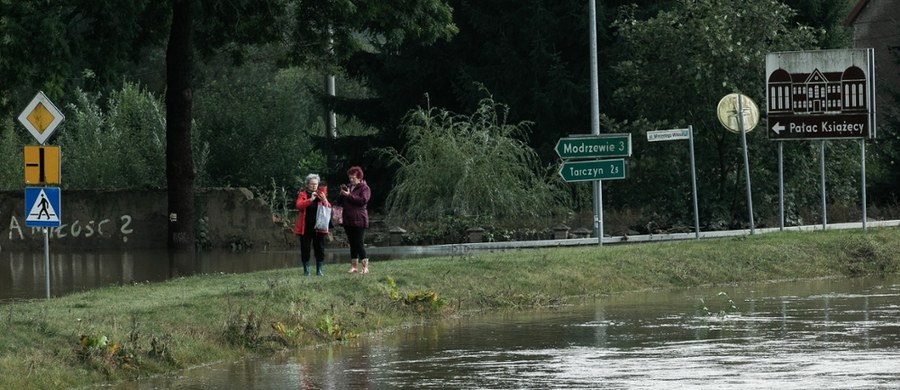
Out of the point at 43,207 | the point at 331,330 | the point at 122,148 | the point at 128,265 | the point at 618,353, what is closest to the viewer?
the point at 618,353

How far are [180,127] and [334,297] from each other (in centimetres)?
1349

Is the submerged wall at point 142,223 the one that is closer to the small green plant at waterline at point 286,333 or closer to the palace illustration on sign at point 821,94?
the palace illustration on sign at point 821,94

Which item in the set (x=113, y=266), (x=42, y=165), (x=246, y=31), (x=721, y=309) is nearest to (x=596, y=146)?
(x=721, y=309)

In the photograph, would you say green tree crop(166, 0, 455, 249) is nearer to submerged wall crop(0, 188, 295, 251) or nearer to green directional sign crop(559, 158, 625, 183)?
submerged wall crop(0, 188, 295, 251)

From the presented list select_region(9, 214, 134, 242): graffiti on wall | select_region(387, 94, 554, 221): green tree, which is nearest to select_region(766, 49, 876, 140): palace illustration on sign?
select_region(387, 94, 554, 221): green tree

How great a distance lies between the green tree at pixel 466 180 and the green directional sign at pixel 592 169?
749cm

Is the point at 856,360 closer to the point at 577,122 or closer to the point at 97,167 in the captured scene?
the point at 97,167

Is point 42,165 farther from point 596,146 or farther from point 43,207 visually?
point 596,146

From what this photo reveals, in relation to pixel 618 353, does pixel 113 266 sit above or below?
above

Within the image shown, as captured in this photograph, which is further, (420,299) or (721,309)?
(721,309)

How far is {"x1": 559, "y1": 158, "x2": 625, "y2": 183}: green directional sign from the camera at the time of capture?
29672 mm

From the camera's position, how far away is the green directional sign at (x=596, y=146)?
96.9 feet

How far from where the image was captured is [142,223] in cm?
3675

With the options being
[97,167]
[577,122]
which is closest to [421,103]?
[577,122]
